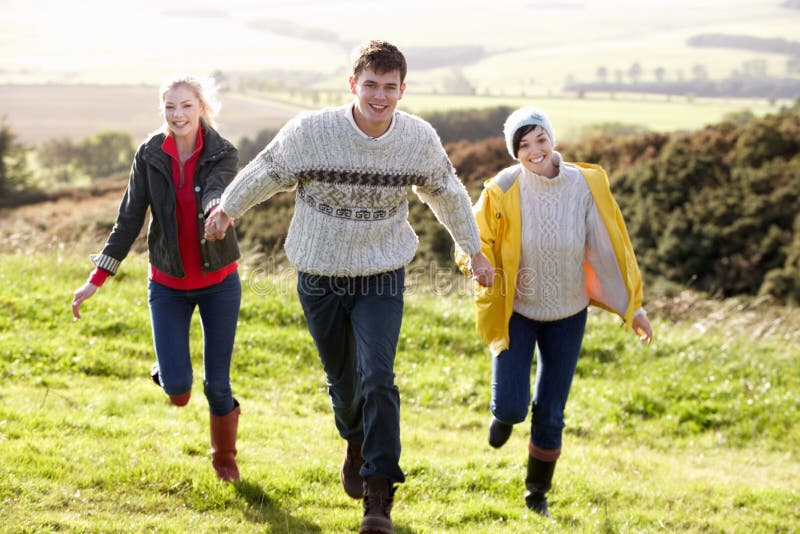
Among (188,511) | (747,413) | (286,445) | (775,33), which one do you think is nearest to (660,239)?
(747,413)

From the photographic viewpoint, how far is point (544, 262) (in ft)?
16.6

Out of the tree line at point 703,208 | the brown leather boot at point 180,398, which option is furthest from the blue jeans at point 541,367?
the tree line at point 703,208

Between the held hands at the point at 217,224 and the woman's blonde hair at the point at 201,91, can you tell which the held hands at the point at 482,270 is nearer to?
the held hands at the point at 217,224

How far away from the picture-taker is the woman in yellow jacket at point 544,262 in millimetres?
5004

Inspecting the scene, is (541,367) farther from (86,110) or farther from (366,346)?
(86,110)

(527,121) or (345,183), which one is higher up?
(527,121)

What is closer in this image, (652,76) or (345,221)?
(345,221)

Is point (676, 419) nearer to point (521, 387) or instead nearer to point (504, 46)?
point (521, 387)

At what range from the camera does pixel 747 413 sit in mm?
8023

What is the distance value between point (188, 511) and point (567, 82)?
62205 millimetres

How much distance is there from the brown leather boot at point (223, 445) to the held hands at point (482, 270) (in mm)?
1758

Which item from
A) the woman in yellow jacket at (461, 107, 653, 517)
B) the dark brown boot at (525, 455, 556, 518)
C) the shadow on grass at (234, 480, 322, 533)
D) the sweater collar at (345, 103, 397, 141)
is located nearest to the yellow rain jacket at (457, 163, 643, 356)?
the woman in yellow jacket at (461, 107, 653, 517)

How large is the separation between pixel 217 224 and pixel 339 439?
2611 millimetres

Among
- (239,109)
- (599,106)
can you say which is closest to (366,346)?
(239,109)
